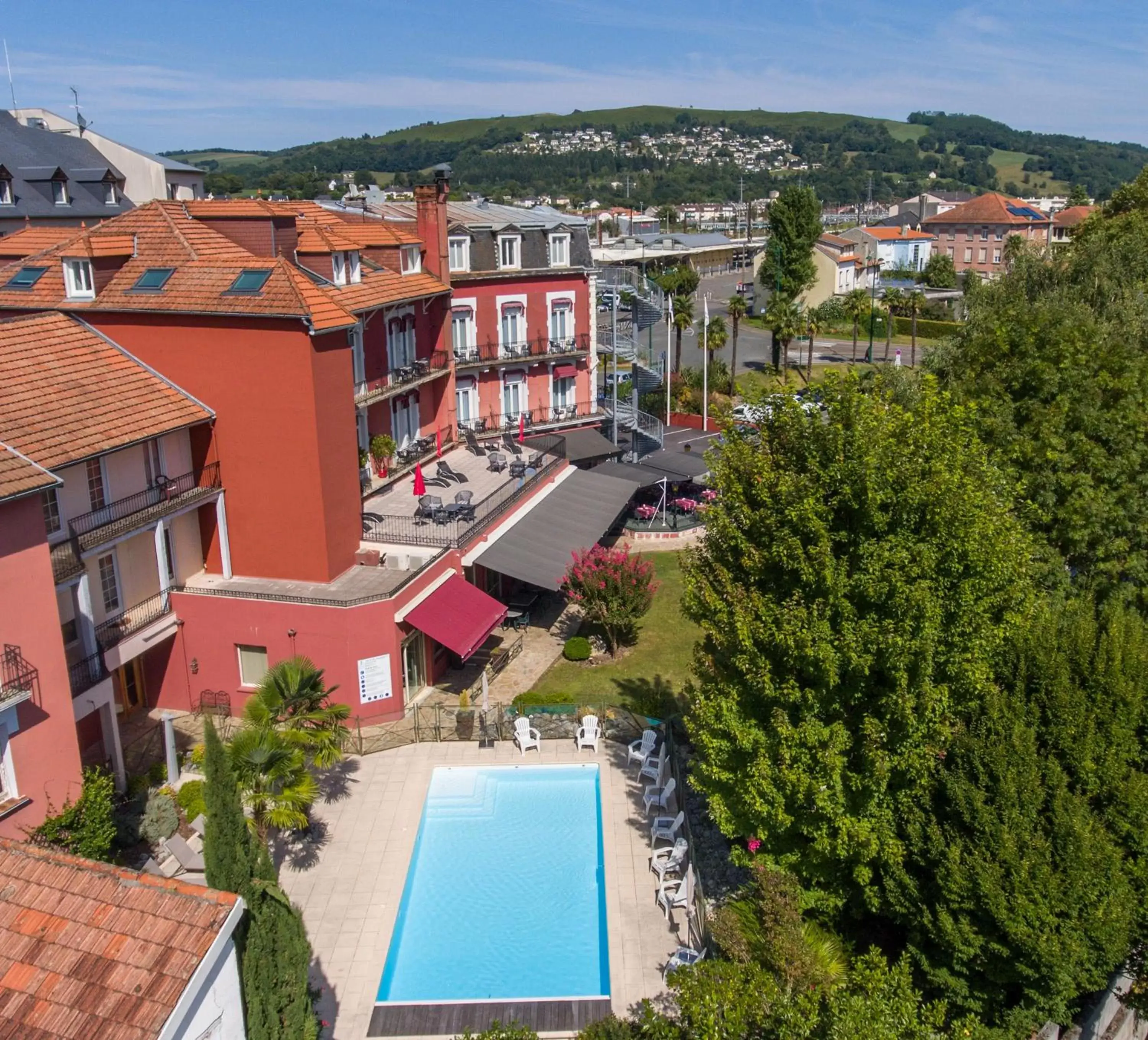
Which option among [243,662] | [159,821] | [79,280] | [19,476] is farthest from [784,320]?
[19,476]

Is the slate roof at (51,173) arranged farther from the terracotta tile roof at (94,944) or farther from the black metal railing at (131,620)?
the terracotta tile roof at (94,944)

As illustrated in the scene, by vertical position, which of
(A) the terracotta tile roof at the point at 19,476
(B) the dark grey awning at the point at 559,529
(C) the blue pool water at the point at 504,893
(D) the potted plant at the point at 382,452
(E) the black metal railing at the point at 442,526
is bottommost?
(C) the blue pool water at the point at 504,893

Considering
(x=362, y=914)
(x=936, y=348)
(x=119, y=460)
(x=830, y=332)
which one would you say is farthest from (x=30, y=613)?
(x=830, y=332)

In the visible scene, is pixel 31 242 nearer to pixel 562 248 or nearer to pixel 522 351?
pixel 522 351

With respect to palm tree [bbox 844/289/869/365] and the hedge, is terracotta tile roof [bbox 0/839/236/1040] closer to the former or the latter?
palm tree [bbox 844/289/869/365]

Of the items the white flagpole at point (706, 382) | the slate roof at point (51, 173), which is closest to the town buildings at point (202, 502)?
the white flagpole at point (706, 382)

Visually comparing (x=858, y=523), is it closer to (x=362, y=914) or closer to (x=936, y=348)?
(x=362, y=914)
